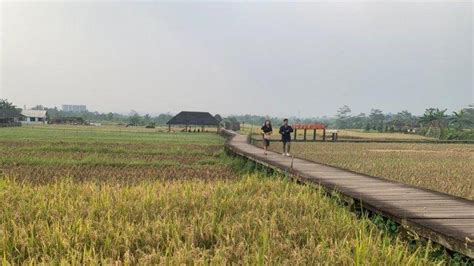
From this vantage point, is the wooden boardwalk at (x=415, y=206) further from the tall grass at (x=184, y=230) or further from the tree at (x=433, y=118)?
the tree at (x=433, y=118)

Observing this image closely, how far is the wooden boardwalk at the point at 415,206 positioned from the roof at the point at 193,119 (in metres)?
48.7

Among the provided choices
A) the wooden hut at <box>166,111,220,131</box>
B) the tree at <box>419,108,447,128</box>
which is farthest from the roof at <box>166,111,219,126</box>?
the tree at <box>419,108,447,128</box>

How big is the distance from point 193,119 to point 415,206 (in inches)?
2090

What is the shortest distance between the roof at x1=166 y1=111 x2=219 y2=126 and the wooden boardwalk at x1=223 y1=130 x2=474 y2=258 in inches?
1917

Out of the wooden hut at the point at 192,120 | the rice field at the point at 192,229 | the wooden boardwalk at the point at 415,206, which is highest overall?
the wooden hut at the point at 192,120

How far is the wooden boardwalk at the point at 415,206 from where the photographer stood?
435cm

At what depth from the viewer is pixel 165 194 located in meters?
6.86

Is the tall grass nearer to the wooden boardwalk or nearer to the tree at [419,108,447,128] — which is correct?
the wooden boardwalk

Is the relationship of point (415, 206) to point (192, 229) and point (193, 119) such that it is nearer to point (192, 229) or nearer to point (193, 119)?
point (192, 229)

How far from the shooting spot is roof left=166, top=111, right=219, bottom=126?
189 feet

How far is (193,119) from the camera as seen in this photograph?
2292 inches

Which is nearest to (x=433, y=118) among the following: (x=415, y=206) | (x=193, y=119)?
(x=193, y=119)

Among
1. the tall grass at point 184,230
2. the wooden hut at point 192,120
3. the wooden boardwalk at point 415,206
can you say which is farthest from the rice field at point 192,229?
the wooden hut at point 192,120

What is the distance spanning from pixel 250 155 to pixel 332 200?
27.6 feet
